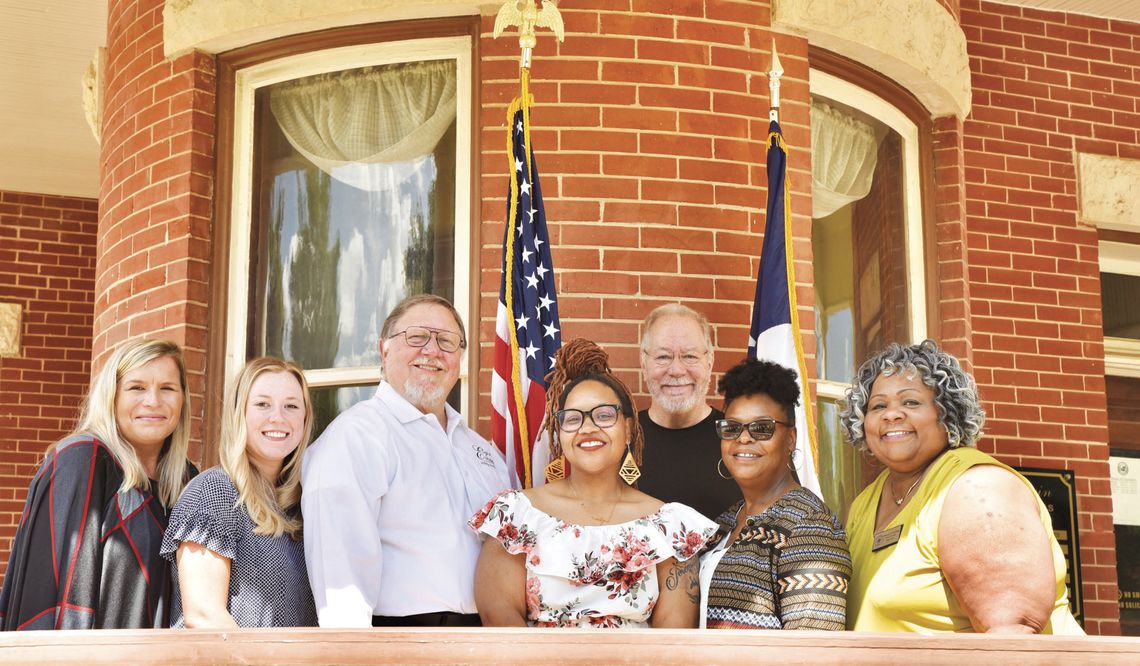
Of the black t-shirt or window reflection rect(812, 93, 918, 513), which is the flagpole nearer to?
the black t-shirt

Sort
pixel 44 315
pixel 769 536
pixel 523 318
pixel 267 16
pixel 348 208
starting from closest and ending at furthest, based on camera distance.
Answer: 1. pixel 769 536
2. pixel 523 318
3. pixel 267 16
4. pixel 348 208
5. pixel 44 315

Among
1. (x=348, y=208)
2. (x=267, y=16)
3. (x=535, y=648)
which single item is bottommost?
(x=535, y=648)

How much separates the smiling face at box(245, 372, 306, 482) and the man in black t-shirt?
1247 millimetres

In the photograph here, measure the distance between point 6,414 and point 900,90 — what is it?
6.52 metres

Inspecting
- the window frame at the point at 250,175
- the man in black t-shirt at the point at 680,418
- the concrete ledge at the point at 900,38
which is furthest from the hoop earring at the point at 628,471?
the concrete ledge at the point at 900,38

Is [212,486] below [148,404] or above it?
below

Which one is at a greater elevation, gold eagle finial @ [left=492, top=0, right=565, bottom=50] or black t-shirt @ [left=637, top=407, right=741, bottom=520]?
gold eagle finial @ [left=492, top=0, right=565, bottom=50]

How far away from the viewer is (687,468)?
14.4 feet

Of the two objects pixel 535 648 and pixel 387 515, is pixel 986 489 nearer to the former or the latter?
pixel 535 648

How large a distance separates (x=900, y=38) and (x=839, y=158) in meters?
0.58

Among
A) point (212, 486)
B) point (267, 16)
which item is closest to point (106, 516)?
point (212, 486)

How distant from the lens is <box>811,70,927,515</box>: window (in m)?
5.70

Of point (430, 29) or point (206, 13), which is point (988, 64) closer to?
point (430, 29)

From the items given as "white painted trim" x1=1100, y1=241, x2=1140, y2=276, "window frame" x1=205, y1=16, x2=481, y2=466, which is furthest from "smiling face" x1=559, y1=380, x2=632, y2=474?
"white painted trim" x1=1100, y1=241, x2=1140, y2=276
